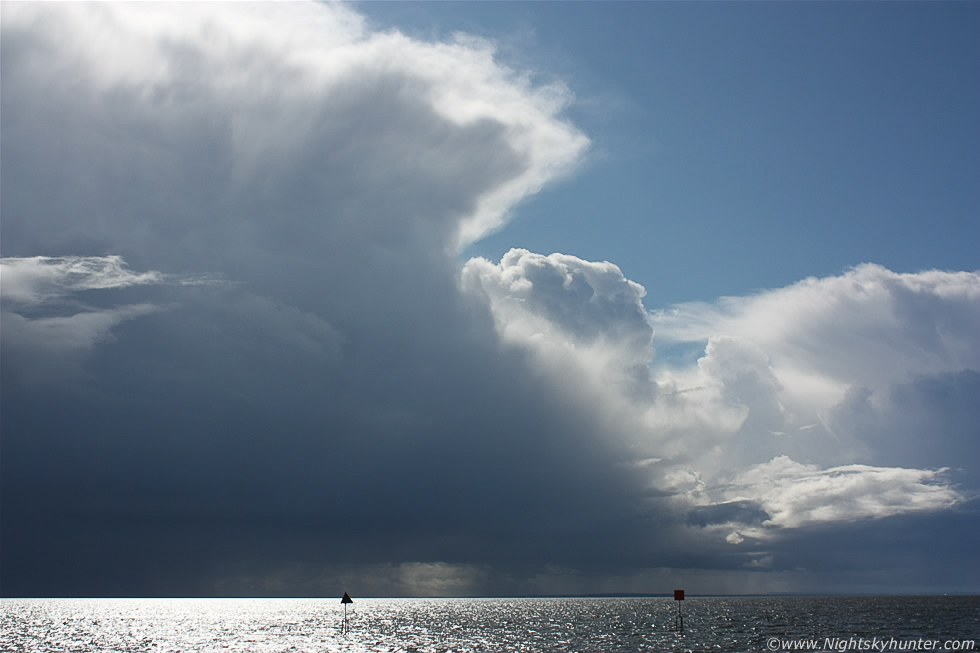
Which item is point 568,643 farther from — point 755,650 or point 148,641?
point 148,641

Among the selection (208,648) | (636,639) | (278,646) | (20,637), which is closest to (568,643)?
(636,639)

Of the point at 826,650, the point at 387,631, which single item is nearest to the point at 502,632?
the point at 387,631

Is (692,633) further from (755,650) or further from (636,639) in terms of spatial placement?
(755,650)

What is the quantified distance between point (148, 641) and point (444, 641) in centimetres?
4990

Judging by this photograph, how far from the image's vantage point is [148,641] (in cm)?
12481

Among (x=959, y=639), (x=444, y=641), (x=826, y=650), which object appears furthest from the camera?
A: (x=444, y=641)

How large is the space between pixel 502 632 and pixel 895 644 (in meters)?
70.8

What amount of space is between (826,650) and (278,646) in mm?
75690

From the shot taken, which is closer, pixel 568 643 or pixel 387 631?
pixel 568 643

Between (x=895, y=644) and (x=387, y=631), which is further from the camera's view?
(x=387, y=631)

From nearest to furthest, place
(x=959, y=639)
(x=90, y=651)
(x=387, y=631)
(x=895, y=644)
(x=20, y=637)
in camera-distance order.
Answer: (x=895, y=644), (x=959, y=639), (x=90, y=651), (x=20, y=637), (x=387, y=631)

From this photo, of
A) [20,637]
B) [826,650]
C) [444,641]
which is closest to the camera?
[826,650]

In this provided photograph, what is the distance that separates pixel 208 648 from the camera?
359 feet

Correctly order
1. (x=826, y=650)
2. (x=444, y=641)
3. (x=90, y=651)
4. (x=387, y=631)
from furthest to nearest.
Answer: (x=387, y=631), (x=444, y=641), (x=90, y=651), (x=826, y=650)
